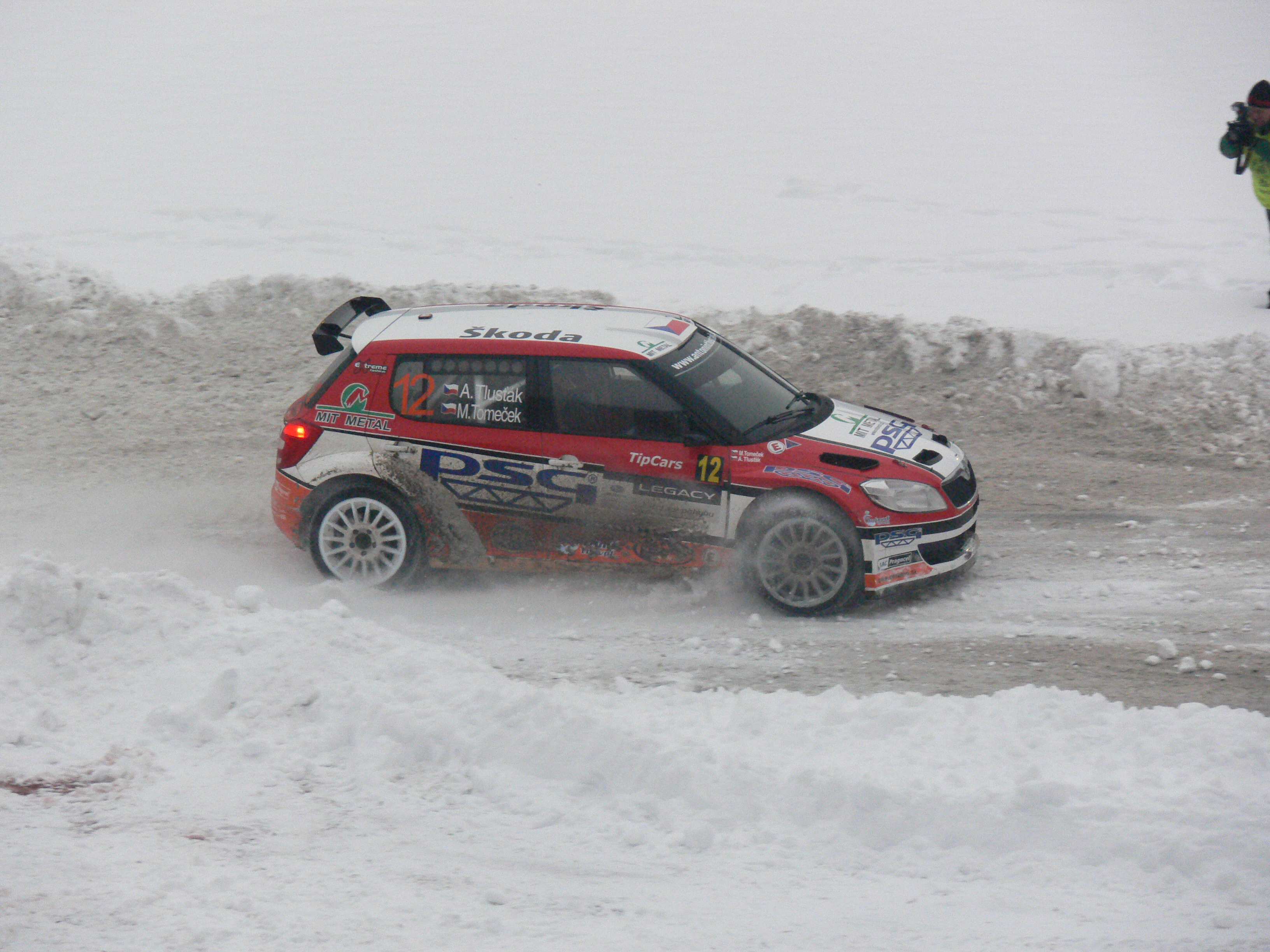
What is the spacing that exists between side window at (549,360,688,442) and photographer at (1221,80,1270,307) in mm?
6694

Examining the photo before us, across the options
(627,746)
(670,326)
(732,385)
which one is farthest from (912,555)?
(627,746)

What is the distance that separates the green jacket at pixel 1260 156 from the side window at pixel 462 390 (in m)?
7.20

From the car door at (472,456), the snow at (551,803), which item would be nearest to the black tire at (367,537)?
the car door at (472,456)

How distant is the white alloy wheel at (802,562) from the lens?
672cm

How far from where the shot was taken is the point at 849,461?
682 cm

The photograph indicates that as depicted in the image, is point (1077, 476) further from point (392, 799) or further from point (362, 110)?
point (362, 110)

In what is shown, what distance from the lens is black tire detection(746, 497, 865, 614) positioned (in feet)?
22.0

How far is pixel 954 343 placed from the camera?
10547mm

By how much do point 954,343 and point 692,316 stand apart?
8.19 ft

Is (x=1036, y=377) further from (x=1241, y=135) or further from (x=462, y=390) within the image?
(x=462, y=390)

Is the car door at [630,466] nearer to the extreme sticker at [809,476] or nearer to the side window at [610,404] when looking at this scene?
the side window at [610,404]

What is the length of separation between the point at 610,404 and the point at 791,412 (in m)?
1.19

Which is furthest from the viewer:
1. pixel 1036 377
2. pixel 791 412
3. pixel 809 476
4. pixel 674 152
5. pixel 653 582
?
pixel 674 152

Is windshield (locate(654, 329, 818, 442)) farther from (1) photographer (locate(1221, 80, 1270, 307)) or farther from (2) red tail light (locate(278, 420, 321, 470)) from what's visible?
(1) photographer (locate(1221, 80, 1270, 307))
